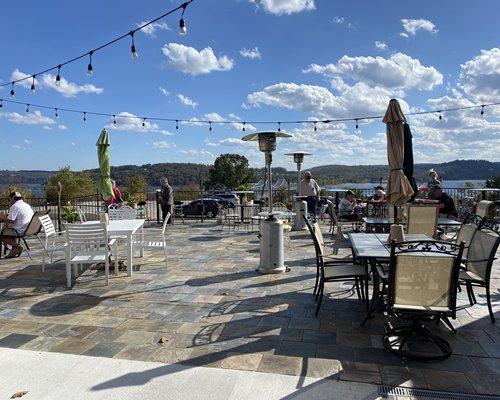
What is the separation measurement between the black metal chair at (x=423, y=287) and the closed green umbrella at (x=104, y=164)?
210 inches

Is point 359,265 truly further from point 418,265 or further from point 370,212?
point 370,212

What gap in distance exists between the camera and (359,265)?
4051mm

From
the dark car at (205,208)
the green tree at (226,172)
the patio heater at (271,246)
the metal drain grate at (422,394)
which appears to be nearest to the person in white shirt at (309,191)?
the patio heater at (271,246)

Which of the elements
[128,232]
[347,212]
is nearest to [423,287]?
[128,232]

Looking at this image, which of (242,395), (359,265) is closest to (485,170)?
(359,265)

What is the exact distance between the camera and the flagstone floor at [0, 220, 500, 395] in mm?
2629

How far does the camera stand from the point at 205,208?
17.0m

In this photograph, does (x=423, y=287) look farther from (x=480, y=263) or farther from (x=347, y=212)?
(x=347, y=212)

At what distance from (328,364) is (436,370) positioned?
698 millimetres

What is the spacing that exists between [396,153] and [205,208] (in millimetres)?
12965

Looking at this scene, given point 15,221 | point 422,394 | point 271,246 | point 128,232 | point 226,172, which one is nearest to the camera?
point 422,394

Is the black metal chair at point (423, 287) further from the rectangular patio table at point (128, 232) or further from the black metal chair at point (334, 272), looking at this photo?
the rectangular patio table at point (128, 232)

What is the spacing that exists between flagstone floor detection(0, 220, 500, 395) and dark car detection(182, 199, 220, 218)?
37.4 feet

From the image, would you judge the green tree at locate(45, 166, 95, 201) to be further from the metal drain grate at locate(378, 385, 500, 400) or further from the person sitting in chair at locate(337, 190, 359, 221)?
the metal drain grate at locate(378, 385, 500, 400)
